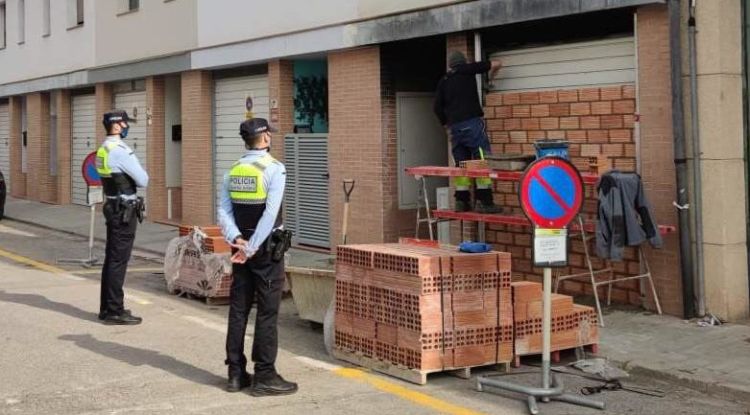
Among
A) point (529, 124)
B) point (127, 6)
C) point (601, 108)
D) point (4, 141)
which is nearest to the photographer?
point (601, 108)

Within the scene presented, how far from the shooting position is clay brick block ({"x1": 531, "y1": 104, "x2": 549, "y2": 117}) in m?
10.9

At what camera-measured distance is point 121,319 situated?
9352 mm

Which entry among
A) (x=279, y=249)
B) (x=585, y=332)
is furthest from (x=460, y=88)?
(x=279, y=249)

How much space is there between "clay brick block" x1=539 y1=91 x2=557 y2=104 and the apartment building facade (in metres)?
0.03

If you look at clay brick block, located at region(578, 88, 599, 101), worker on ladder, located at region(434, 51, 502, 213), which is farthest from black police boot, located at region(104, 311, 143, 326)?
clay brick block, located at region(578, 88, 599, 101)

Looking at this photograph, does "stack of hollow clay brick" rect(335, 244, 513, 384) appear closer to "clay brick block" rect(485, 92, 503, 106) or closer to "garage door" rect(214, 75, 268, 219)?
"clay brick block" rect(485, 92, 503, 106)

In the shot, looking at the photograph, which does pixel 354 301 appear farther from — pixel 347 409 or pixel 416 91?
pixel 416 91

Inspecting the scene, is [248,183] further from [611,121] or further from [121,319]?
[611,121]

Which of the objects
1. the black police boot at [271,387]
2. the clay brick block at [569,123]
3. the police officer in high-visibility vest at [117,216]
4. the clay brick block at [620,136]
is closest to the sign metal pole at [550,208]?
the black police boot at [271,387]

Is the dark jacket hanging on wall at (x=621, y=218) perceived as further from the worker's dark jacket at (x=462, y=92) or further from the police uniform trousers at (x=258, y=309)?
the police uniform trousers at (x=258, y=309)

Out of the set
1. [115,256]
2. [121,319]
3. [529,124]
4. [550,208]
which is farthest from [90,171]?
[550,208]

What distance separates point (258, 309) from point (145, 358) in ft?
5.16

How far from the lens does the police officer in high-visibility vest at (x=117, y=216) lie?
9.37 metres

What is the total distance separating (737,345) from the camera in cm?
826
